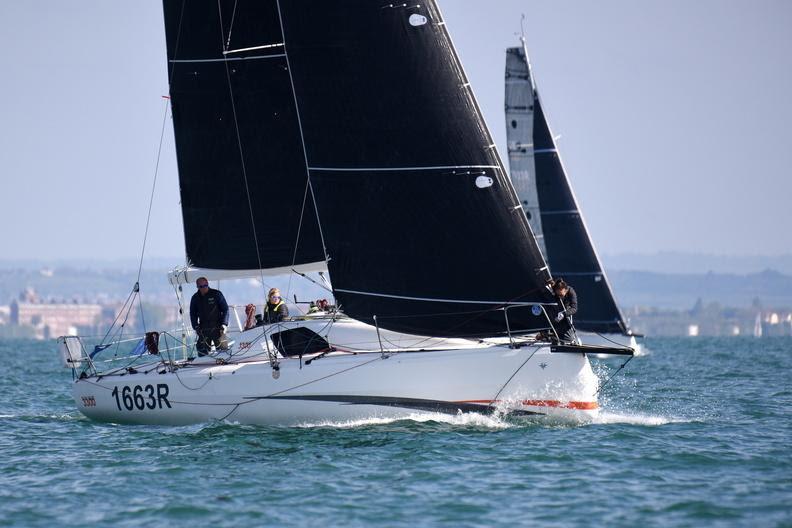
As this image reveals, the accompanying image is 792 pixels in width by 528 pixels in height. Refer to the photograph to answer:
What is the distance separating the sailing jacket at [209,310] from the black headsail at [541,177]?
21863 millimetres

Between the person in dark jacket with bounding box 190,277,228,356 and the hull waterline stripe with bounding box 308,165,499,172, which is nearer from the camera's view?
the hull waterline stripe with bounding box 308,165,499,172

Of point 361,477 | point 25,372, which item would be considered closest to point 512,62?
point 25,372

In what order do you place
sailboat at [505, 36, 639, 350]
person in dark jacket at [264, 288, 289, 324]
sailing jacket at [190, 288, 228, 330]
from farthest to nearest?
1. sailboat at [505, 36, 639, 350]
2. sailing jacket at [190, 288, 228, 330]
3. person in dark jacket at [264, 288, 289, 324]

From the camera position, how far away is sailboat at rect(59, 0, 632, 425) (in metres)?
16.7

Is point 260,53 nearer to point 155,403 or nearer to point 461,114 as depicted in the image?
point 461,114

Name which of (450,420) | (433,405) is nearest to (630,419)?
(450,420)

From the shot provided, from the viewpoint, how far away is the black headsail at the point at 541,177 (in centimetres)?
4009

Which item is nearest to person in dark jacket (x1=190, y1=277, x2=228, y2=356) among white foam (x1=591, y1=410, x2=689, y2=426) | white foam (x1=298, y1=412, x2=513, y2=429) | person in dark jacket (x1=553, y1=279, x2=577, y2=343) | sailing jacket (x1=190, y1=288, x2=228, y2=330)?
sailing jacket (x1=190, y1=288, x2=228, y2=330)

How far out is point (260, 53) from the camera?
19375mm

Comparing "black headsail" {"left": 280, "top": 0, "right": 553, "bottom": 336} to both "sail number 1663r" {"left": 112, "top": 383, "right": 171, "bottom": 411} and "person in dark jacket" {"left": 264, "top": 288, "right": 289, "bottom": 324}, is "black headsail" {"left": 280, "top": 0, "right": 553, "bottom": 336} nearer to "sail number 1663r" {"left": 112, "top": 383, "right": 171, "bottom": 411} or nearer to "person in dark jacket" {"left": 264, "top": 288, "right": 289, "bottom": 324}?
"person in dark jacket" {"left": 264, "top": 288, "right": 289, "bottom": 324}

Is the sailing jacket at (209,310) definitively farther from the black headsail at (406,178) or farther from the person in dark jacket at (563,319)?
the person in dark jacket at (563,319)

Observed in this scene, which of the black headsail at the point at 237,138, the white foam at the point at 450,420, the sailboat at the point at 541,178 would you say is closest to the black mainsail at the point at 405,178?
the black headsail at the point at 237,138

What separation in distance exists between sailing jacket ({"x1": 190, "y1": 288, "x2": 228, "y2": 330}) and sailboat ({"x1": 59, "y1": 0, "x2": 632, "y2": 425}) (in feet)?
1.82

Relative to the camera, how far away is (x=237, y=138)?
64.6 feet
